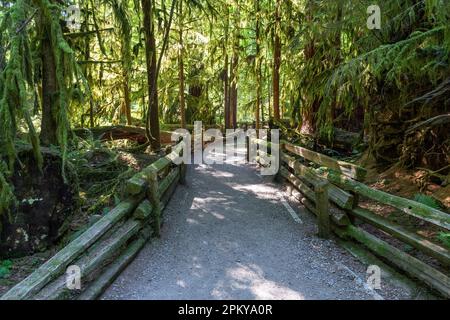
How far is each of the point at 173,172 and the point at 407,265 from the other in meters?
6.10

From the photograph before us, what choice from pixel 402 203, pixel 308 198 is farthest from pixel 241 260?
pixel 308 198

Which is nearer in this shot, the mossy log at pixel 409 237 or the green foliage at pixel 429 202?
the mossy log at pixel 409 237

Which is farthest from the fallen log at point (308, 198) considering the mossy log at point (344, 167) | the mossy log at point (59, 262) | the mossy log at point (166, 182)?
the mossy log at point (59, 262)

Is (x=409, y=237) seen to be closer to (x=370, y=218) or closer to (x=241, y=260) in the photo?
(x=370, y=218)

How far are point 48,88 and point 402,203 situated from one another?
5.93 metres

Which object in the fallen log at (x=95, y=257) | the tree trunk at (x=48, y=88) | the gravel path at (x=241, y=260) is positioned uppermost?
the tree trunk at (x=48, y=88)

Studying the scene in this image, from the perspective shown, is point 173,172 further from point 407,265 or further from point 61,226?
point 407,265

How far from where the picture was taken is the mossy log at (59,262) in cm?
333

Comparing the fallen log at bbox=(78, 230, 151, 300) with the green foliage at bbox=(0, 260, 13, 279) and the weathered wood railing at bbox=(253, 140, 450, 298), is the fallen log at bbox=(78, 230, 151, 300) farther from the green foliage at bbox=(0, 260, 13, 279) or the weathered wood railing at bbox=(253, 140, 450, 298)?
the weathered wood railing at bbox=(253, 140, 450, 298)

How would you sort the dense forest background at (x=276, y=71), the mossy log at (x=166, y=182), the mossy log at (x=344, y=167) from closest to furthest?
the dense forest background at (x=276, y=71) < the mossy log at (x=344, y=167) < the mossy log at (x=166, y=182)

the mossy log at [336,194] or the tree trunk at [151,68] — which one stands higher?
the tree trunk at [151,68]

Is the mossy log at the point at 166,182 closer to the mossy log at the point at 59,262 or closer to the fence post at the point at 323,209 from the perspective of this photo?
the mossy log at the point at 59,262

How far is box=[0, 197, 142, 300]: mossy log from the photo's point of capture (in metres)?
3.33

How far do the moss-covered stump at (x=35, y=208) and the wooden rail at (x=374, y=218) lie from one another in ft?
13.8
